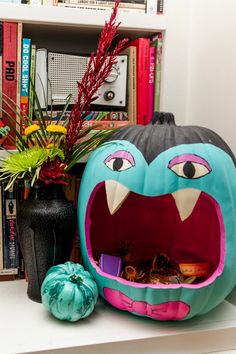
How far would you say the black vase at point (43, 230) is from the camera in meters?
1.01

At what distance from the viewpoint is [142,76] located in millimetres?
1213

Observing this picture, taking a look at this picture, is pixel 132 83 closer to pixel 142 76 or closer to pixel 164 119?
pixel 142 76

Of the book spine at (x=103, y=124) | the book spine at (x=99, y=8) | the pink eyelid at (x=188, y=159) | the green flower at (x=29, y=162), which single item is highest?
the book spine at (x=99, y=8)

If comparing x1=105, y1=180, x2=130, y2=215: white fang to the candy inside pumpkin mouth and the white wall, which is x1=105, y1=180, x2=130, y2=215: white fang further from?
the white wall

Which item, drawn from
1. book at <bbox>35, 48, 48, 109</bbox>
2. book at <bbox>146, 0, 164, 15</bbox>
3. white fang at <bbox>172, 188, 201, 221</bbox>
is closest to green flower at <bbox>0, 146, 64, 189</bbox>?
book at <bbox>35, 48, 48, 109</bbox>

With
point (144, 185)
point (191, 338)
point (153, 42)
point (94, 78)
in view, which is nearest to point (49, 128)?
point (94, 78)

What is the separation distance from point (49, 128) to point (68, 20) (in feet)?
1.14

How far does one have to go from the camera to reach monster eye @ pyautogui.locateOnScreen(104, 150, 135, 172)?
36.1 inches

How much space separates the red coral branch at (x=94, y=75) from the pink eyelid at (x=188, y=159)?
10.6 inches

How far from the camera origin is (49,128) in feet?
3.26

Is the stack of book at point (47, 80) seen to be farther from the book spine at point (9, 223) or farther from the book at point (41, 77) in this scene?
the book spine at point (9, 223)

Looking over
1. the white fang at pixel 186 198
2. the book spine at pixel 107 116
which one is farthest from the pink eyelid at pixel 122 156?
the book spine at pixel 107 116

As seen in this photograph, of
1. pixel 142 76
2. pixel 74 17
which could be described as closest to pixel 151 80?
pixel 142 76

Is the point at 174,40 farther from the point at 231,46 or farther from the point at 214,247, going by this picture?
the point at 214,247
